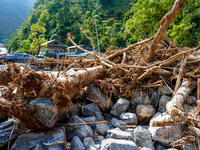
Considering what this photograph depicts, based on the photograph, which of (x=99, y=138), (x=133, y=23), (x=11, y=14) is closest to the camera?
(x=99, y=138)

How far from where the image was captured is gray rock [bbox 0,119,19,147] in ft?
6.64

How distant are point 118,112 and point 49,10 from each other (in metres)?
79.5

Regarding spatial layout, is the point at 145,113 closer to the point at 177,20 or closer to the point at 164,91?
the point at 164,91

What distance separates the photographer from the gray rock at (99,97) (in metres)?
3.55

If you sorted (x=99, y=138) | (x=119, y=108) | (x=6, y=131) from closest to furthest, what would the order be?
(x=6, y=131)
(x=99, y=138)
(x=119, y=108)

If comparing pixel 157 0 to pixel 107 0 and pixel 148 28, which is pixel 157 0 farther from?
pixel 107 0

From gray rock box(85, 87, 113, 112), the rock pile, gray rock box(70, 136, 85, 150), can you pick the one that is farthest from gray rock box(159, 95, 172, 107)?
gray rock box(70, 136, 85, 150)

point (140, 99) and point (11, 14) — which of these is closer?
point (140, 99)

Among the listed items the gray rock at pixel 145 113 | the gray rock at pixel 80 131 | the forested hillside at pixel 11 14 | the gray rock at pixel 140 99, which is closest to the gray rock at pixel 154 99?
the gray rock at pixel 140 99

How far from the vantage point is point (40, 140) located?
1849mm

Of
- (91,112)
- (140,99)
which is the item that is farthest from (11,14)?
(140,99)

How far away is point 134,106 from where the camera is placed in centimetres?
372

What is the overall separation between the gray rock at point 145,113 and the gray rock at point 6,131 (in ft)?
8.59

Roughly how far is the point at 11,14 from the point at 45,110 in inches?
7811
